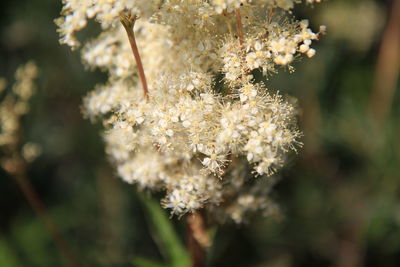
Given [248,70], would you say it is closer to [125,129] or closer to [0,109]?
[125,129]

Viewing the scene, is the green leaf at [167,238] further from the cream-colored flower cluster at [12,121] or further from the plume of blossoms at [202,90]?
the cream-colored flower cluster at [12,121]

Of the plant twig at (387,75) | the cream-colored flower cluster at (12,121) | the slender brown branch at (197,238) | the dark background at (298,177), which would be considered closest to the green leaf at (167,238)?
the slender brown branch at (197,238)

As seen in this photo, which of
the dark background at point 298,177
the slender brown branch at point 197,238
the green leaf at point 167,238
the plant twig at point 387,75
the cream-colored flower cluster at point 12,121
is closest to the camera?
the slender brown branch at point 197,238

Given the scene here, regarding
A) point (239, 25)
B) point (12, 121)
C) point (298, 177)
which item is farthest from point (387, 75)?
point (12, 121)

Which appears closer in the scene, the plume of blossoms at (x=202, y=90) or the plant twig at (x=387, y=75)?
the plume of blossoms at (x=202, y=90)

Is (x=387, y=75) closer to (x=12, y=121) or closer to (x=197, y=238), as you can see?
(x=197, y=238)

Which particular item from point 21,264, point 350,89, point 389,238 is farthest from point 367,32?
point 21,264
